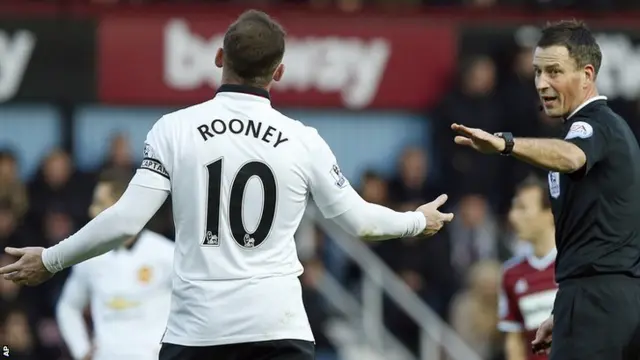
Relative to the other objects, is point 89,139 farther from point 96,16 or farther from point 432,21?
point 432,21

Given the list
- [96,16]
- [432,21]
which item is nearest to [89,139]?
[96,16]

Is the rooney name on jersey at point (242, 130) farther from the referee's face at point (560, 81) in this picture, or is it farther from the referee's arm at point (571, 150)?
the referee's face at point (560, 81)

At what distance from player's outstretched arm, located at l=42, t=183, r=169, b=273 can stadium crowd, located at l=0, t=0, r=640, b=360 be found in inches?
278

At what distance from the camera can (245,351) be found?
5.73 metres

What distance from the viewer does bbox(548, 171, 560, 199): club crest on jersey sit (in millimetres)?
6371

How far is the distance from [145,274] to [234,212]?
3510mm

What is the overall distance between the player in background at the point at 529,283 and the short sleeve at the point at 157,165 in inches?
144

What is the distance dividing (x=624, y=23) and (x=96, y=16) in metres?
5.72

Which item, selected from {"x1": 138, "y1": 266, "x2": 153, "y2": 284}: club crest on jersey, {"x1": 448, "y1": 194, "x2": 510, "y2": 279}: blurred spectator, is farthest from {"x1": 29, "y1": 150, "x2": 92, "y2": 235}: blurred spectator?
{"x1": 138, "y1": 266, "x2": 153, "y2": 284}: club crest on jersey

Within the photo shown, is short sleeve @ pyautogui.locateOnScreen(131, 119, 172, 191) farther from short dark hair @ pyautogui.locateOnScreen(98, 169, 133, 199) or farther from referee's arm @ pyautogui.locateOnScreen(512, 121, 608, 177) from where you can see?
short dark hair @ pyautogui.locateOnScreen(98, 169, 133, 199)

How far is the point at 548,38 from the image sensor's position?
6496 mm

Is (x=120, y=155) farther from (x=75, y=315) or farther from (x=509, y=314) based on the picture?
(x=509, y=314)

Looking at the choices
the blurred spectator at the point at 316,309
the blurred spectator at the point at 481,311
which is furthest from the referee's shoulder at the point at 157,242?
the blurred spectator at the point at 481,311

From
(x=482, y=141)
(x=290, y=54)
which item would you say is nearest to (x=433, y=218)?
(x=482, y=141)
